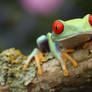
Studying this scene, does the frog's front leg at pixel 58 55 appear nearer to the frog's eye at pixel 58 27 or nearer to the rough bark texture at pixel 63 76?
the rough bark texture at pixel 63 76

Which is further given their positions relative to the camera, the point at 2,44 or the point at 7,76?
the point at 2,44

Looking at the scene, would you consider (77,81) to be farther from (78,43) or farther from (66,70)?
(78,43)

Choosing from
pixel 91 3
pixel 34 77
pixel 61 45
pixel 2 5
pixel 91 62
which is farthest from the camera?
pixel 2 5

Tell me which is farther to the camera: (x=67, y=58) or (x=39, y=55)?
(x=39, y=55)

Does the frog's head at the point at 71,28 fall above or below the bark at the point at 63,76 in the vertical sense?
above

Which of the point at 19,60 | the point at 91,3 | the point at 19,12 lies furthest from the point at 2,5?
the point at 19,60

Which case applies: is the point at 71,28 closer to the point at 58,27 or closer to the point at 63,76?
the point at 58,27

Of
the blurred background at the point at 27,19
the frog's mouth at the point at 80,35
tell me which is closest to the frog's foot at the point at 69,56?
the frog's mouth at the point at 80,35

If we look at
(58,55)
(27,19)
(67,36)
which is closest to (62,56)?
(58,55)
